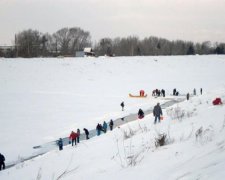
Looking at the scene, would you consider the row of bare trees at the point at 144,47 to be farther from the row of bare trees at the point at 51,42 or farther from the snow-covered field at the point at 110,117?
the snow-covered field at the point at 110,117

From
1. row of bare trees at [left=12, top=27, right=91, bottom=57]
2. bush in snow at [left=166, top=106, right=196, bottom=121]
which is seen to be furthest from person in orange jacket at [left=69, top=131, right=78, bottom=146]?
row of bare trees at [left=12, top=27, right=91, bottom=57]

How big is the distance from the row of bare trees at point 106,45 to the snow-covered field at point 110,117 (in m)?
33.6

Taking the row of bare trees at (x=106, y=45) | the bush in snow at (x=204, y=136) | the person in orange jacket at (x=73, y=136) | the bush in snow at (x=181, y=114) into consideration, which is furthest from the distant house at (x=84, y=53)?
the bush in snow at (x=204, y=136)

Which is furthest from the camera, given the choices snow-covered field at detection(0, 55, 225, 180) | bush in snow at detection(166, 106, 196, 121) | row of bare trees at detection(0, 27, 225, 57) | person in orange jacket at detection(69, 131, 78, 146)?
row of bare trees at detection(0, 27, 225, 57)

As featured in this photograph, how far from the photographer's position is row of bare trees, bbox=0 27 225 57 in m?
91.9

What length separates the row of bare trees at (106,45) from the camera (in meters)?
91.9

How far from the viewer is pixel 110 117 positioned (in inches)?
890

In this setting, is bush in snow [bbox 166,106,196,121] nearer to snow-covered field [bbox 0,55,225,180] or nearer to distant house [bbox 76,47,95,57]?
snow-covered field [bbox 0,55,225,180]

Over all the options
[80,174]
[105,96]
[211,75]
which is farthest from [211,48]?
[80,174]

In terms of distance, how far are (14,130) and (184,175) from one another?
15.7 meters

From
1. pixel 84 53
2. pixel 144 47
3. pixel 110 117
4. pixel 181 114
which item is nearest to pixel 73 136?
pixel 181 114

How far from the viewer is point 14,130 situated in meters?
18.0

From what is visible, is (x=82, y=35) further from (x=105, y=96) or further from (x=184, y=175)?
→ (x=184, y=175)

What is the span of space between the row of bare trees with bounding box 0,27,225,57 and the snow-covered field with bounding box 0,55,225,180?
3357 centimetres
